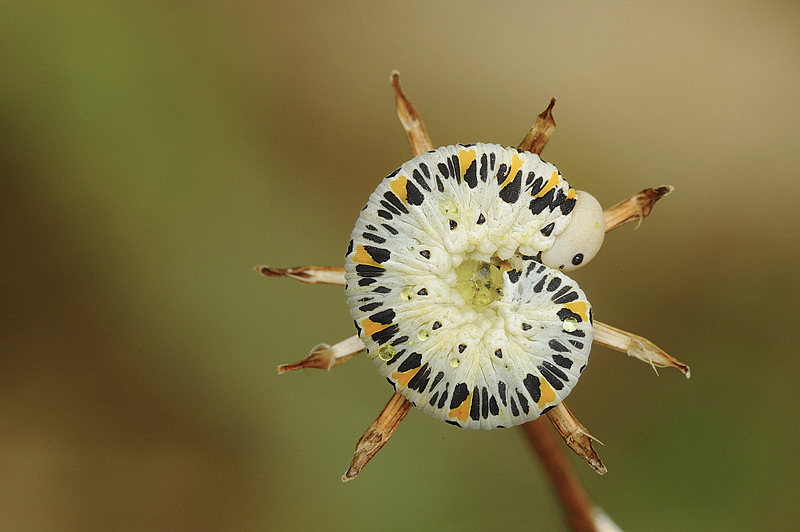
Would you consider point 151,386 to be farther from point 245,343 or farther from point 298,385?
point 298,385

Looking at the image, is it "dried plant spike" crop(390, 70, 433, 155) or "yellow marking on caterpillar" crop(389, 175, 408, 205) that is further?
"dried plant spike" crop(390, 70, 433, 155)

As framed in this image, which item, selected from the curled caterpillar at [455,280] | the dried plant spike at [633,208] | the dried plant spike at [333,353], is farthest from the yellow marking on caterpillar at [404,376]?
the dried plant spike at [633,208]

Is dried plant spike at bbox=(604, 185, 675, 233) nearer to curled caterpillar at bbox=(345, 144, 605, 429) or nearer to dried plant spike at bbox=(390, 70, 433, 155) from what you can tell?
curled caterpillar at bbox=(345, 144, 605, 429)

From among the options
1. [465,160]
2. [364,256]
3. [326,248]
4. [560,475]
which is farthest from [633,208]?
[326,248]

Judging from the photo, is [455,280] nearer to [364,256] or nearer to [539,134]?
[364,256]

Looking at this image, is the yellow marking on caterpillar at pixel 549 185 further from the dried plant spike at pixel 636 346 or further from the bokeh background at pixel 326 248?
the bokeh background at pixel 326 248

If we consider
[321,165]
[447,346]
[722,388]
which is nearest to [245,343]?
[321,165]

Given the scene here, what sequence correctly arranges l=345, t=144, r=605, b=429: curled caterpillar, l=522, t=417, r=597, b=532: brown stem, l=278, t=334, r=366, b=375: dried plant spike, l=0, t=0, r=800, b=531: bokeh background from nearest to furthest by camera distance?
l=345, t=144, r=605, b=429: curled caterpillar, l=278, t=334, r=366, b=375: dried plant spike, l=522, t=417, r=597, b=532: brown stem, l=0, t=0, r=800, b=531: bokeh background

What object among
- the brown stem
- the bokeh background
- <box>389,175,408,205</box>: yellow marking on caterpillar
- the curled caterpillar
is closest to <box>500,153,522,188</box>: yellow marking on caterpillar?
the curled caterpillar
